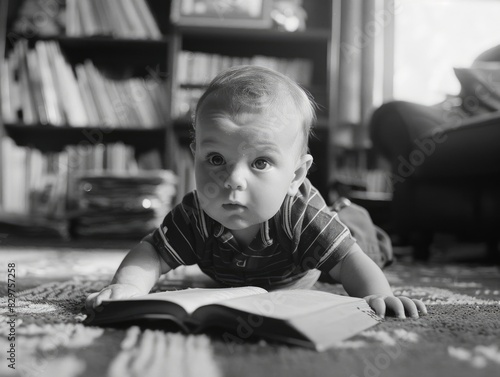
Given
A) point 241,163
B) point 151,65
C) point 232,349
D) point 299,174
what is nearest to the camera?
point 232,349

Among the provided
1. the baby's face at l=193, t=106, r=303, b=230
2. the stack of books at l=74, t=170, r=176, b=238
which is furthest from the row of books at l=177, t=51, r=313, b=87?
the baby's face at l=193, t=106, r=303, b=230

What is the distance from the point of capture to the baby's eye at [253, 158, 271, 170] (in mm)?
695

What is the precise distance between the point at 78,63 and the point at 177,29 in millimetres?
475

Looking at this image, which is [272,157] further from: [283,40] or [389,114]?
[283,40]

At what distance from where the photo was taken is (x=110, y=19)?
2.05 metres

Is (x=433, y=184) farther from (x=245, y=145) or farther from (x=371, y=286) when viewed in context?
(x=245, y=145)

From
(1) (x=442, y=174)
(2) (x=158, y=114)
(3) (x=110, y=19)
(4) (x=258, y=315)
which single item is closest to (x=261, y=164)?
(4) (x=258, y=315)

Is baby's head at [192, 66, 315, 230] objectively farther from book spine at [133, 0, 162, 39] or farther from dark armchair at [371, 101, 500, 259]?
book spine at [133, 0, 162, 39]

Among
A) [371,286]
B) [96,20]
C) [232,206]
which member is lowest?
[371,286]

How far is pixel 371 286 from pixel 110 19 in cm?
165

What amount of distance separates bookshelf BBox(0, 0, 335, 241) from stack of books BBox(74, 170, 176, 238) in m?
0.14

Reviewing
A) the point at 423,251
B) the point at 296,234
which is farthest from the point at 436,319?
the point at 423,251

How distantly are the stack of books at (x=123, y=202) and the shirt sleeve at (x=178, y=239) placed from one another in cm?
109

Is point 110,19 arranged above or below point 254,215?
above
